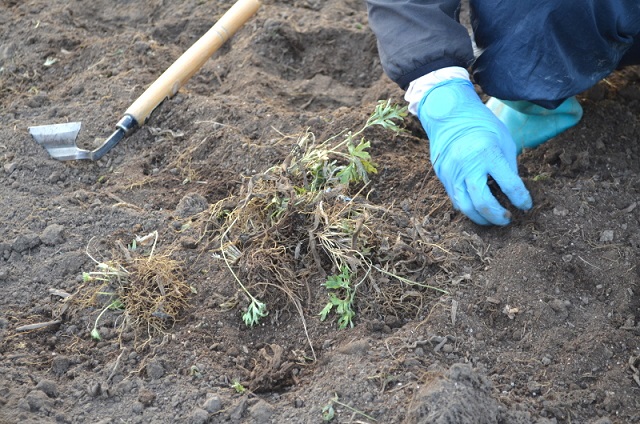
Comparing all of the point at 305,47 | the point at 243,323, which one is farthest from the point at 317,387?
the point at 305,47

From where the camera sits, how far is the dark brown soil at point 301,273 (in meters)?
2.11

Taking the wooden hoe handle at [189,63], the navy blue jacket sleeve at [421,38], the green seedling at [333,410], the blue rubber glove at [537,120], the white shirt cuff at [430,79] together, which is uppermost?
the navy blue jacket sleeve at [421,38]

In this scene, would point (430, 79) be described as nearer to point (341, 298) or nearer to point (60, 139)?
point (341, 298)

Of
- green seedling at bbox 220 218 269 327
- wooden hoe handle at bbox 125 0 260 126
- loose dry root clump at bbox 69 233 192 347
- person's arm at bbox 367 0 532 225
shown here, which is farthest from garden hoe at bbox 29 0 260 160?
green seedling at bbox 220 218 269 327

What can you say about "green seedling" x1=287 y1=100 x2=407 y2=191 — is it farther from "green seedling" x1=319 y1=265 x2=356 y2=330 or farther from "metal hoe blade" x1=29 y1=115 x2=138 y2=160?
"metal hoe blade" x1=29 y1=115 x2=138 y2=160

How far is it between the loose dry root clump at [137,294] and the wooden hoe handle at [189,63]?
0.86 metres

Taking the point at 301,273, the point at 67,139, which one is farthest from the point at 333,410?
the point at 67,139

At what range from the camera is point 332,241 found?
240cm

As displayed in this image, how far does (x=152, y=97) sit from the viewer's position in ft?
10.5

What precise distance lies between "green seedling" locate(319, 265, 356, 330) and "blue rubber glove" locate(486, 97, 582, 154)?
106 centimetres

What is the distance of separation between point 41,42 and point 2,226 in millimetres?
1349

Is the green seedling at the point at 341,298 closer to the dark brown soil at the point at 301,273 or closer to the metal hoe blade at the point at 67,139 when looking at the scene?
the dark brown soil at the point at 301,273

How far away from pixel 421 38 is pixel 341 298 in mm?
979

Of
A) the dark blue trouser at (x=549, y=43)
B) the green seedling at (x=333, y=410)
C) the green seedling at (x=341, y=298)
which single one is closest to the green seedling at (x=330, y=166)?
the green seedling at (x=341, y=298)
